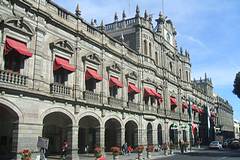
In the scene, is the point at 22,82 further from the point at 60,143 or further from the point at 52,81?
the point at 60,143

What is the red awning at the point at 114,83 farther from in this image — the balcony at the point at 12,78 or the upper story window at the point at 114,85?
the balcony at the point at 12,78

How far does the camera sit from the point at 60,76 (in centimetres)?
2373

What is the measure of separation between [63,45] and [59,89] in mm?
3429

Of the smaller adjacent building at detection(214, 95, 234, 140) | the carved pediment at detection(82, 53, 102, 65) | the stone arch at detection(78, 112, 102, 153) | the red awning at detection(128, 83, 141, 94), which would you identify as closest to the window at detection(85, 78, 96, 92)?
the carved pediment at detection(82, 53, 102, 65)

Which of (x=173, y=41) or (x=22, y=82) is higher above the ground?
(x=173, y=41)

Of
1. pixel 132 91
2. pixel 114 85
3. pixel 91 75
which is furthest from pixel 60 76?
pixel 132 91

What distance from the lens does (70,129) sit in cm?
2386

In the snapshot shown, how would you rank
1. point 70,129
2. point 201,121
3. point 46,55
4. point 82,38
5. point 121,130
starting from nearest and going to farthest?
1. point 46,55
2. point 70,129
3. point 82,38
4. point 121,130
5. point 201,121

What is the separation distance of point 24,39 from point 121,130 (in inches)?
586

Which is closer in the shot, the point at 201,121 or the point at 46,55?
the point at 46,55

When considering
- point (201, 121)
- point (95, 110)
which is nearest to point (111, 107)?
point (95, 110)

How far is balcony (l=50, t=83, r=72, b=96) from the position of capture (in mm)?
22047

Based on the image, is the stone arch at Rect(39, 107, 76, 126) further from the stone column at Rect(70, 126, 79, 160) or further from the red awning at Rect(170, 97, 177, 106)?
the red awning at Rect(170, 97, 177, 106)

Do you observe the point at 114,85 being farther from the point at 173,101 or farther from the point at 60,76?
the point at 173,101
